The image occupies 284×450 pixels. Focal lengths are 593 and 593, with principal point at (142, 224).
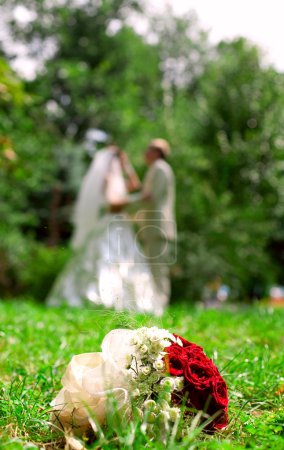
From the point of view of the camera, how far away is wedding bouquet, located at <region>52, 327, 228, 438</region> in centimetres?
177

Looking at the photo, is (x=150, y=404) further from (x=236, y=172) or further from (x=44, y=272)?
(x=236, y=172)

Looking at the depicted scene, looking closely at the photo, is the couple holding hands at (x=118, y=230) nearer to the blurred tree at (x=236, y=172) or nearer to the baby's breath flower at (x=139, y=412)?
the blurred tree at (x=236, y=172)

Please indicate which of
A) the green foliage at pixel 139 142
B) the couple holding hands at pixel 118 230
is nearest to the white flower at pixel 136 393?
the green foliage at pixel 139 142

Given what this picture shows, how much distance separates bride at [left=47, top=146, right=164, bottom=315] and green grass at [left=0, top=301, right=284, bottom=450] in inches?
140

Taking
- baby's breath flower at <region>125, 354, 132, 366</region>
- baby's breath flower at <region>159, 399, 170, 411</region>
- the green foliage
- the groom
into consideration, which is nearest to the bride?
the groom

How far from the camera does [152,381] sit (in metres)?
1.83

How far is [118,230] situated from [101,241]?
14.2 inches

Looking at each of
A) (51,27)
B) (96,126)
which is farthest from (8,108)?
(51,27)

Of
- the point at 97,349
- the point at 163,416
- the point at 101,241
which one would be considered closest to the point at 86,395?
the point at 163,416

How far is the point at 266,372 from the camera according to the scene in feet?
8.74

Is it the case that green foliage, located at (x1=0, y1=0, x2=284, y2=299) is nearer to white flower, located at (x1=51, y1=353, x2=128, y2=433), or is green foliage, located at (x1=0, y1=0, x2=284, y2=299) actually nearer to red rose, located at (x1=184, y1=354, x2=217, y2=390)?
white flower, located at (x1=51, y1=353, x2=128, y2=433)

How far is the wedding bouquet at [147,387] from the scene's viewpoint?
5.80ft

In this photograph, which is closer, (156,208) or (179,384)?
(179,384)

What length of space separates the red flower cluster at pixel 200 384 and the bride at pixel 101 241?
5770mm
